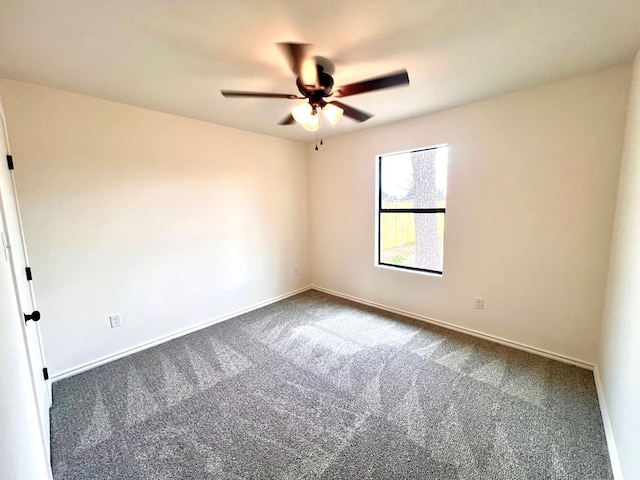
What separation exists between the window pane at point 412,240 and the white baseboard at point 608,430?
149 cm

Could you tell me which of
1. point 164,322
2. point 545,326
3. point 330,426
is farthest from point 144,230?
point 545,326

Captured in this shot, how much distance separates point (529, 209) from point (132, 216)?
3.70 m

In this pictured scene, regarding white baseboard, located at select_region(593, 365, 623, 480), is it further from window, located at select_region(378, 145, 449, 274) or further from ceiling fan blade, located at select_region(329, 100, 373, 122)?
ceiling fan blade, located at select_region(329, 100, 373, 122)

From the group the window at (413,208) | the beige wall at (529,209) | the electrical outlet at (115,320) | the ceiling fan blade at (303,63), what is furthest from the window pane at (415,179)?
the electrical outlet at (115,320)

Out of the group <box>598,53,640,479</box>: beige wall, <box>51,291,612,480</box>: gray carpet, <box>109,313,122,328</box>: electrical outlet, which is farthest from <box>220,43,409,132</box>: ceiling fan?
<box>109,313,122,328</box>: electrical outlet

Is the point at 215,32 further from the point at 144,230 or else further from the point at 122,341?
the point at 122,341

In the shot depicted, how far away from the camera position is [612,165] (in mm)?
2002

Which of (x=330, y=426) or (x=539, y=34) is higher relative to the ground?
(x=539, y=34)

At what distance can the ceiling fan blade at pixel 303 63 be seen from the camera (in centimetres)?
140

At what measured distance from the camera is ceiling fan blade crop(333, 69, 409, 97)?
150 centimetres

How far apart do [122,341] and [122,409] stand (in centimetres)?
87

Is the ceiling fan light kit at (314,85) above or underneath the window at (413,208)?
above

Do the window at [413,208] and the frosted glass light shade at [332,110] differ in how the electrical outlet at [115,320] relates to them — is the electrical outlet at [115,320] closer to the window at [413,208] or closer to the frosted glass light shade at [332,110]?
the frosted glass light shade at [332,110]

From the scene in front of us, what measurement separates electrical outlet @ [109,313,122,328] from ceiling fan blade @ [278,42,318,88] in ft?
8.68
